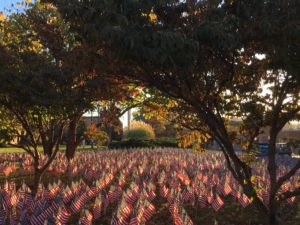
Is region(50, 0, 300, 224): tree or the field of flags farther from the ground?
region(50, 0, 300, 224): tree

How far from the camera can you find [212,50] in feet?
22.7

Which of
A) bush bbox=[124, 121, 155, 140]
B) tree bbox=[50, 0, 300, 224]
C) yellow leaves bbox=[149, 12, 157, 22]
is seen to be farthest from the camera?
bush bbox=[124, 121, 155, 140]

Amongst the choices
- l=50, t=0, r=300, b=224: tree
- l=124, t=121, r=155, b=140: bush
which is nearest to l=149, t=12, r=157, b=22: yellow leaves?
l=50, t=0, r=300, b=224: tree

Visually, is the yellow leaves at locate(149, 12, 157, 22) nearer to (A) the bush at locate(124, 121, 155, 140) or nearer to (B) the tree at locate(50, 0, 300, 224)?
(B) the tree at locate(50, 0, 300, 224)

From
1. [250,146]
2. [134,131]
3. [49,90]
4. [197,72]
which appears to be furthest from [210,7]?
[134,131]

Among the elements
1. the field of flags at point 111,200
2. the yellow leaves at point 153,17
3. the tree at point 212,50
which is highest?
the yellow leaves at point 153,17

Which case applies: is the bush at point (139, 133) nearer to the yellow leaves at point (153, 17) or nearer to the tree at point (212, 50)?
the tree at point (212, 50)

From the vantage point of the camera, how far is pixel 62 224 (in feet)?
26.8

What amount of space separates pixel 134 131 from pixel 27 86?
3557cm

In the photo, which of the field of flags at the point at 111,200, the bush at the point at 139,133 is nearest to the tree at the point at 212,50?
the field of flags at the point at 111,200

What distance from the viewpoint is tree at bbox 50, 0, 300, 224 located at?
558 cm

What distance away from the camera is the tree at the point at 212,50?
5578mm

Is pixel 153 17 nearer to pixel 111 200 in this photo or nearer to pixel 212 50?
pixel 212 50

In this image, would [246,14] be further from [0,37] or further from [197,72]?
[0,37]
